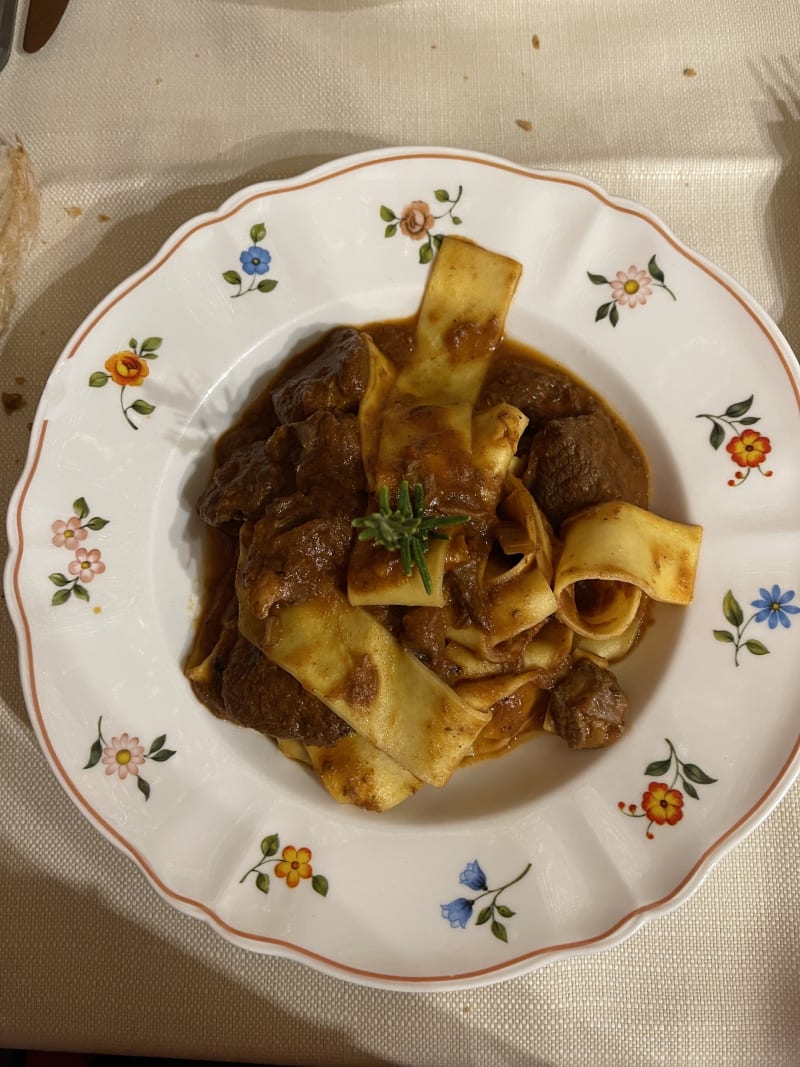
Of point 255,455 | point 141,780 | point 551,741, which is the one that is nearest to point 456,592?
point 551,741

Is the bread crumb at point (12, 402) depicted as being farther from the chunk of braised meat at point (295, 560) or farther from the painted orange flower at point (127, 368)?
the chunk of braised meat at point (295, 560)

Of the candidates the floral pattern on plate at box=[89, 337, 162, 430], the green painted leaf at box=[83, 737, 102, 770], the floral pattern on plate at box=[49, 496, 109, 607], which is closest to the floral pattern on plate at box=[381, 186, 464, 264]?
the floral pattern on plate at box=[89, 337, 162, 430]

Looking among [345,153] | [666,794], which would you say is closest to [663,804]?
[666,794]

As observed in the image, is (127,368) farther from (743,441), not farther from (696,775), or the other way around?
(696,775)

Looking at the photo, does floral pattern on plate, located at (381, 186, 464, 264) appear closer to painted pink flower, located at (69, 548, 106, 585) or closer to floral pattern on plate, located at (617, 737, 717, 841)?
painted pink flower, located at (69, 548, 106, 585)

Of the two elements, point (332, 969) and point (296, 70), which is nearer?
point (332, 969)

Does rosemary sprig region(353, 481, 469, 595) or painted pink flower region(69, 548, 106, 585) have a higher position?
rosemary sprig region(353, 481, 469, 595)

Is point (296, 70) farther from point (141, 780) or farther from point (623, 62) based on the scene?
point (141, 780)

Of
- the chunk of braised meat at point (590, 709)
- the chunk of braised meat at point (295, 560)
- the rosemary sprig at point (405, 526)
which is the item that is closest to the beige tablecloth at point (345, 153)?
the chunk of braised meat at point (590, 709)
